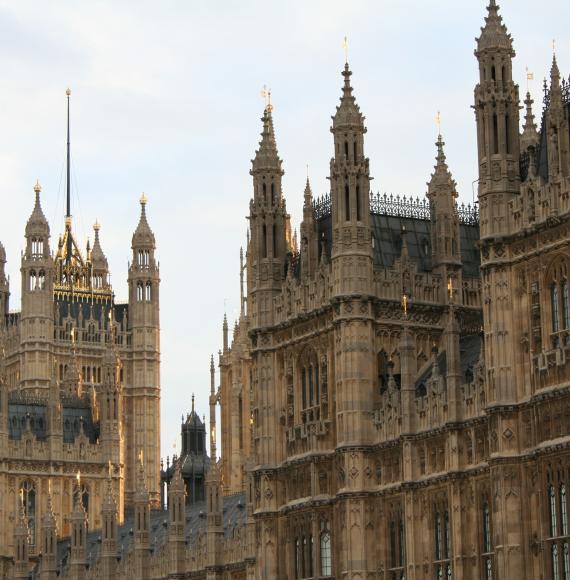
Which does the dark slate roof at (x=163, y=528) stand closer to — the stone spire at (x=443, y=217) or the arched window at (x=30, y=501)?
the arched window at (x=30, y=501)

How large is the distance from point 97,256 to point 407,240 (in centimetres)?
10444

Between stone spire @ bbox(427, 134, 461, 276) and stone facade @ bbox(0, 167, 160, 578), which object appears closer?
stone spire @ bbox(427, 134, 461, 276)

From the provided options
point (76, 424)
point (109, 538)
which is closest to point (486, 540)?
point (109, 538)

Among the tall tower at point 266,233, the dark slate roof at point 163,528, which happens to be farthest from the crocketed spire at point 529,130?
the dark slate roof at point 163,528

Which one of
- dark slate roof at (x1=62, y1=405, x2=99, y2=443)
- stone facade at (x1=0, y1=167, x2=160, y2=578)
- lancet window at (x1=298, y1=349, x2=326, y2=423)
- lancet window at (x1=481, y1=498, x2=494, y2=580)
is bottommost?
lancet window at (x1=481, y1=498, x2=494, y2=580)

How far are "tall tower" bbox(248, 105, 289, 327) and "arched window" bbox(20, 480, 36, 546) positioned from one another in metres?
51.4

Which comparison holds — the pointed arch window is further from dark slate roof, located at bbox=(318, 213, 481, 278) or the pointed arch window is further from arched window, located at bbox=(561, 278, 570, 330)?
arched window, located at bbox=(561, 278, 570, 330)

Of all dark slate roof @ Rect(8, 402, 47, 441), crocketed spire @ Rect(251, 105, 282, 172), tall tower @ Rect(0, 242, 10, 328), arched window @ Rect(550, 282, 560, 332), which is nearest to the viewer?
arched window @ Rect(550, 282, 560, 332)

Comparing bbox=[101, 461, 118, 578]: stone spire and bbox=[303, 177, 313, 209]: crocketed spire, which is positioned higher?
bbox=[303, 177, 313, 209]: crocketed spire

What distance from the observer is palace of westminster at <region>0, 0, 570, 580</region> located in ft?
221

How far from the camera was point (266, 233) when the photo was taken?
8581 centimetres

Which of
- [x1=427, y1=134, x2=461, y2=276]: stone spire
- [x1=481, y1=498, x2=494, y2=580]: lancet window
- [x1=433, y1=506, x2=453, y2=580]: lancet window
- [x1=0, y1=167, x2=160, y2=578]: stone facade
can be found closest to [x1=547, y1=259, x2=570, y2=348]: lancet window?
[x1=481, y1=498, x2=494, y2=580]: lancet window

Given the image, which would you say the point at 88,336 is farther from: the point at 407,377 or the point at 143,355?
the point at 407,377

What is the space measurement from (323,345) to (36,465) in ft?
187
